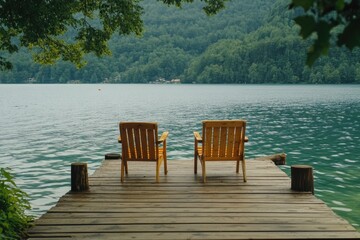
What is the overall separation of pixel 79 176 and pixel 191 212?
212 centimetres

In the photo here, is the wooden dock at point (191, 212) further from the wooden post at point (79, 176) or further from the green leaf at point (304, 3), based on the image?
the green leaf at point (304, 3)

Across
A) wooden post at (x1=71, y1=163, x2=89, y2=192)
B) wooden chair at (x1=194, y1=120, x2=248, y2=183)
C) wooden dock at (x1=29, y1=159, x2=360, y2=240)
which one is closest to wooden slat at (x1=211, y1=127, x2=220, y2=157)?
wooden chair at (x1=194, y1=120, x2=248, y2=183)

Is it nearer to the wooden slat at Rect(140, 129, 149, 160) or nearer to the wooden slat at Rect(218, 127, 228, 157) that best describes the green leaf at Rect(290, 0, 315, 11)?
the wooden slat at Rect(218, 127, 228, 157)

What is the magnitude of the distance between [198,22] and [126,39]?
128 ft

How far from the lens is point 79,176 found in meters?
6.40

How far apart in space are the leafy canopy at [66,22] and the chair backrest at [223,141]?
3.96 meters

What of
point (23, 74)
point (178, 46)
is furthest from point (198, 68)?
point (23, 74)

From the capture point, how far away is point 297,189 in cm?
634

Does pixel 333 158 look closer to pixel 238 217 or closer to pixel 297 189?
pixel 297 189

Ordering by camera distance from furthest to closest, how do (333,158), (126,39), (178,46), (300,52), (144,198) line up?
(178,46) < (126,39) < (300,52) < (333,158) < (144,198)

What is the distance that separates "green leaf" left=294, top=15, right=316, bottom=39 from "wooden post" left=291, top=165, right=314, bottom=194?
16.8 feet

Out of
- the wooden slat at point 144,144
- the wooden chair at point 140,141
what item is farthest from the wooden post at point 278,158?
the wooden slat at point 144,144

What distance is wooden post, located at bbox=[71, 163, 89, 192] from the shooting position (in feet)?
20.8

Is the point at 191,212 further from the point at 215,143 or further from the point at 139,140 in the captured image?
the point at 139,140
